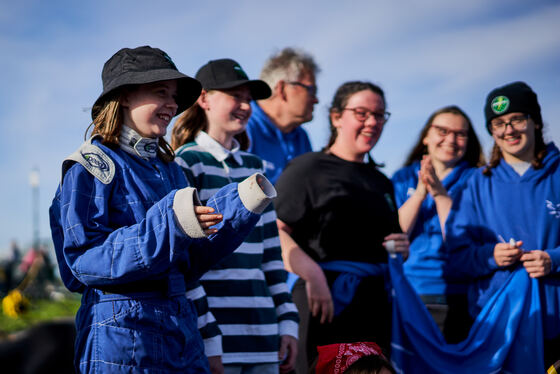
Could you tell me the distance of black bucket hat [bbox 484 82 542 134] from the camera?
3.76m

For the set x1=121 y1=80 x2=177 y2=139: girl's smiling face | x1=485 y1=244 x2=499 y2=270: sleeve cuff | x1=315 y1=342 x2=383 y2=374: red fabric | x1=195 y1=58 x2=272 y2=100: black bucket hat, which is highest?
x1=195 y1=58 x2=272 y2=100: black bucket hat

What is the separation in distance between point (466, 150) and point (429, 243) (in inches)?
32.9

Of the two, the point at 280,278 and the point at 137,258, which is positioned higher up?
the point at 137,258

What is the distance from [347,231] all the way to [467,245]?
3.07ft

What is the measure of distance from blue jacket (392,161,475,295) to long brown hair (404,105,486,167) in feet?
0.40

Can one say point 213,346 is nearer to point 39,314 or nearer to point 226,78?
point 226,78

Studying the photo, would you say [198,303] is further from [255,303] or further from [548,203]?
[548,203]

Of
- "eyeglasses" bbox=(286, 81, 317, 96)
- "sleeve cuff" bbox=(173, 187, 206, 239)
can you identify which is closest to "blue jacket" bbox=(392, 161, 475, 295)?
"eyeglasses" bbox=(286, 81, 317, 96)

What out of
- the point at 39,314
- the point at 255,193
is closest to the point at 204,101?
the point at 255,193

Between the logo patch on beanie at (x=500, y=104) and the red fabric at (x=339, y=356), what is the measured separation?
6.80 ft

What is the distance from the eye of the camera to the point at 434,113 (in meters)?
4.58

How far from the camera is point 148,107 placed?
2.17 m

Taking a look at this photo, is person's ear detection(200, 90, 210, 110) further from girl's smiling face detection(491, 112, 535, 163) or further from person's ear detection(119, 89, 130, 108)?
girl's smiling face detection(491, 112, 535, 163)

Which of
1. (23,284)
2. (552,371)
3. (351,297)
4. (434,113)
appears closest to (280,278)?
(351,297)
